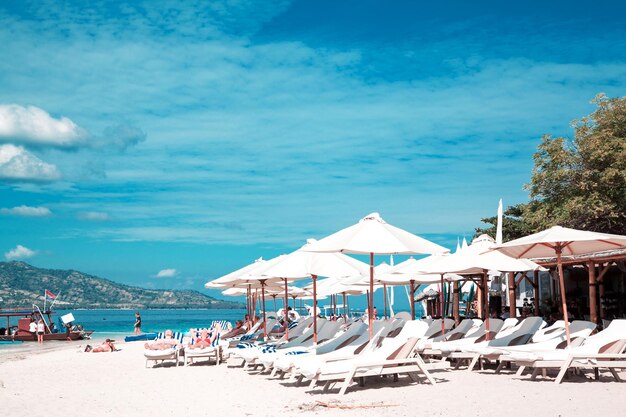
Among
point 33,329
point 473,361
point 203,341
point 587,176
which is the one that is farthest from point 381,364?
point 33,329

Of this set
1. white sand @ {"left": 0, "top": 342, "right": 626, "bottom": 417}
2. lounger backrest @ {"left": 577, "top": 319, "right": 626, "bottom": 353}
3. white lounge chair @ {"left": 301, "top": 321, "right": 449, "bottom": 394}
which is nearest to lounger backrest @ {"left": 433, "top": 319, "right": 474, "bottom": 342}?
white sand @ {"left": 0, "top": 342, "right": 626, "bottom": 417}

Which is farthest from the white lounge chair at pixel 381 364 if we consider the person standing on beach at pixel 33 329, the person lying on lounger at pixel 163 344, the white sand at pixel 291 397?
the person standing on beach at pixel 33 329

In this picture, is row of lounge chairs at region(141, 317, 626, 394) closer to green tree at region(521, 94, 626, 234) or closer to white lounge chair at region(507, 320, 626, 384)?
white lounge chair at region(507, 320, 626, 384)

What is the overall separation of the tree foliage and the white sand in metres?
13.6

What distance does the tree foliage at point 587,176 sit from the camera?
74.8 ft

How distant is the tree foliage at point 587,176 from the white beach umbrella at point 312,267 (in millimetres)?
12387

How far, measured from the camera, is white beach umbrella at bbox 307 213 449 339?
1034cm

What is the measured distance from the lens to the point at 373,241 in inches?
414

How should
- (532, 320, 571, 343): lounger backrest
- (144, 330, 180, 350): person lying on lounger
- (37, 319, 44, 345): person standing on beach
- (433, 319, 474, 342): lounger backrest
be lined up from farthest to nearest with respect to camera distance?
1. (37, 319, 44, 345): person standing on beach
2. (144, 330, 180, 350): person lying on lounger
3. (433, 319, 474, 342): lounger backrest
4. (532, 320, 571, 343): lounger backrest

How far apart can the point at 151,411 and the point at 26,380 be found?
241 inches

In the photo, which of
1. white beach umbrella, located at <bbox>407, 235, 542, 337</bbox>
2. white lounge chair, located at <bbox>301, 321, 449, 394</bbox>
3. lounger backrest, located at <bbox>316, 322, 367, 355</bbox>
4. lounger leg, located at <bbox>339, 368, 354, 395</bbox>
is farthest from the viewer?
white beach umbrella, located at <bbox>407, 235, 542, 337</bbox>

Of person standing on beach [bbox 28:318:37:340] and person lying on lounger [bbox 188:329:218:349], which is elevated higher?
person lying on lounger [bbox 188:329:218:349]

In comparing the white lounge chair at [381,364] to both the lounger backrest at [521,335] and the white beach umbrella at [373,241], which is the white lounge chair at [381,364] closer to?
the white beach umbrella at [373,241]

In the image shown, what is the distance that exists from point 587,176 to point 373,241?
601 inches
